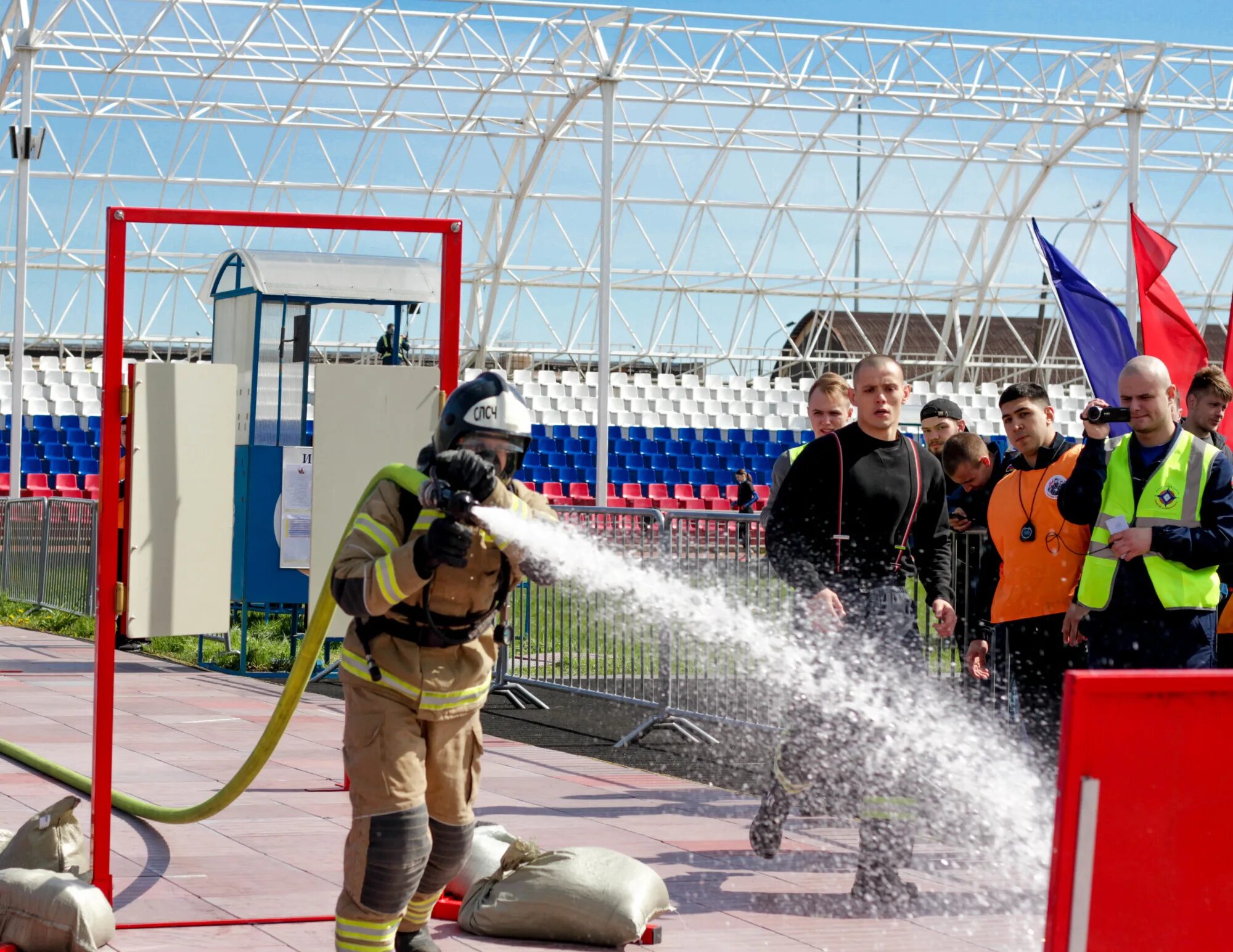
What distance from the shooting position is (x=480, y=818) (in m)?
6.81

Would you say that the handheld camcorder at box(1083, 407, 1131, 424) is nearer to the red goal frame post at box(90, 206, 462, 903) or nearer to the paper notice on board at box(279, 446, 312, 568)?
the red goal frame post at box(90, 206, 462, 903)

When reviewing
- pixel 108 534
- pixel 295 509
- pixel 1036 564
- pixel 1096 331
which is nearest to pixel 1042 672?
pixel 1036 564

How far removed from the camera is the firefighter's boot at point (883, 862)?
18.0 feet

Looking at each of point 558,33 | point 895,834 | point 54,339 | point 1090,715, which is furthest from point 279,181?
point 1090,715

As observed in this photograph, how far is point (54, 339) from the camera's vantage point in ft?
123

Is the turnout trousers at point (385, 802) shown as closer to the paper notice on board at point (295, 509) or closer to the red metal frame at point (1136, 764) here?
the red metal frame at point (1136, 764)

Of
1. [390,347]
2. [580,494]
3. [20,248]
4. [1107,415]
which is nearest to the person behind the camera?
[1107,415]

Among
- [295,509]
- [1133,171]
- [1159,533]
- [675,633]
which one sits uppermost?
[1133,171]

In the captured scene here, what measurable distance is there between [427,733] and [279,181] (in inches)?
1286

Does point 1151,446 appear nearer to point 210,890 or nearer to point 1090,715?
point 1090,715

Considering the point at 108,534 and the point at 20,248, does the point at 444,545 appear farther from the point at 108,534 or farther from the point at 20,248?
the point at 20,248

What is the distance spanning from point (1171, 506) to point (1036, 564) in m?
1.01

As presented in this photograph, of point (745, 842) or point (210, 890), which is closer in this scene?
point (210, 890)

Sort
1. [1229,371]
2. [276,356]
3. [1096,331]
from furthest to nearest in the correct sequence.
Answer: [276,356], [1096,331], [1229,371]
